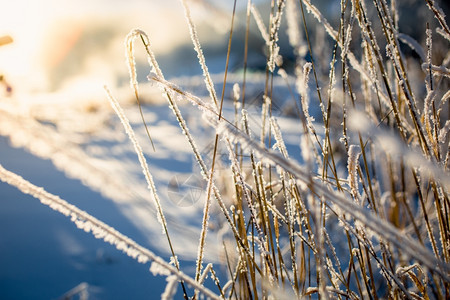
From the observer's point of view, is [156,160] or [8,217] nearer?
[8,217]

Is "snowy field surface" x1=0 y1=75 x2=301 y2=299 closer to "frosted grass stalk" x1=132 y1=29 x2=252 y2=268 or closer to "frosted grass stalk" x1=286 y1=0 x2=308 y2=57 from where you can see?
"frosted grass stalk" x1=132 y1=29 x2=252 y2=268

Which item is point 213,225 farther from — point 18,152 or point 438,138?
point 18,152

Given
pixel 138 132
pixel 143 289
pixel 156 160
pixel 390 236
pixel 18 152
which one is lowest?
pixel 143 289

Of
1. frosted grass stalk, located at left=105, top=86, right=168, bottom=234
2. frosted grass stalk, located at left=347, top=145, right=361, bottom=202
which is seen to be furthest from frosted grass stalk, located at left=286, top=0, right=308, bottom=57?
frosted grass stalk, located at left=105, top=86, right=168, bottom=234

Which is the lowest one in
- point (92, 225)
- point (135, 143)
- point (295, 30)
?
point (92, 225)

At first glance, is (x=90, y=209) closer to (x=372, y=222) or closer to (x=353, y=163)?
(x=353, y=163)

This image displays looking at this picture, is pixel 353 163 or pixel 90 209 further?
pixel 90 209

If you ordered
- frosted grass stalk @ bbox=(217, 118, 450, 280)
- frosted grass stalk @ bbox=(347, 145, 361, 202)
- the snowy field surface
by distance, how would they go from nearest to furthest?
frosted grass stalk @ bbox=(217, 118, 450, 280)
frosted grass stalk @ bbox=(347, 145, 361, 202)
the snowy field surface

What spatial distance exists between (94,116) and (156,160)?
2243 millimetres

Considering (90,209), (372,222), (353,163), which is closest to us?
(372,222)

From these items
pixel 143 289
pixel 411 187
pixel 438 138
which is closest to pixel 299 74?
pixel 438 138

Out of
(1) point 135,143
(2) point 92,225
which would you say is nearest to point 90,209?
(1) point 135,143

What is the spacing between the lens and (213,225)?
143cm

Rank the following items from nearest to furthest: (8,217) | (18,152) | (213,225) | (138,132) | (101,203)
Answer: (213,225) < (8,217) < (101,203) < (18,152) < (138,132)
